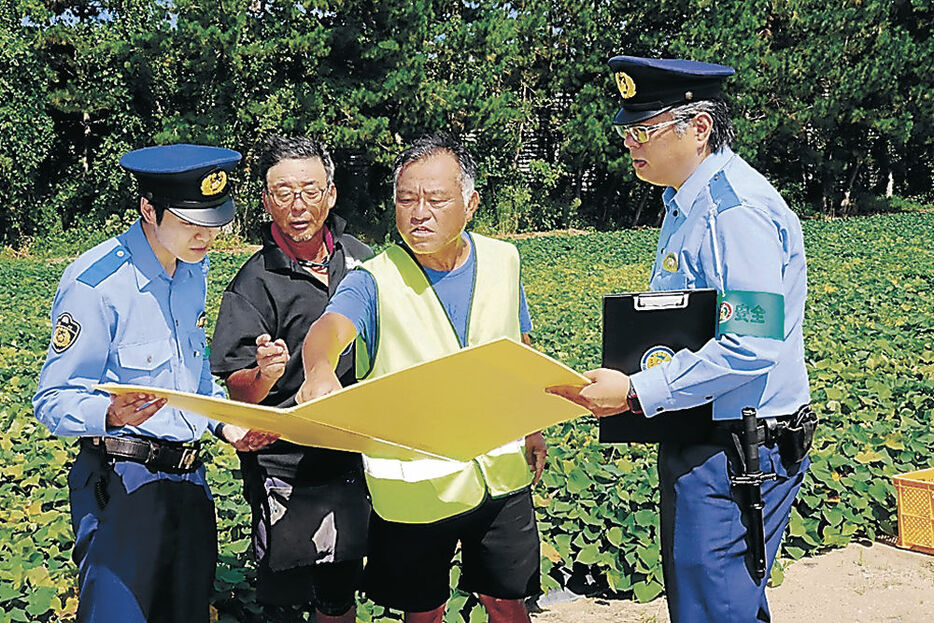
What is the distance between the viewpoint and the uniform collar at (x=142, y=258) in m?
2.61

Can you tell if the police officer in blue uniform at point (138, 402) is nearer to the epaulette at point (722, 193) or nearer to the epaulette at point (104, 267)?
the epaulette at point (104, 267)

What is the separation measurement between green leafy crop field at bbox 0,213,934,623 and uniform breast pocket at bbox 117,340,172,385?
1.32m

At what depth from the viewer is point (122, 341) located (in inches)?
101

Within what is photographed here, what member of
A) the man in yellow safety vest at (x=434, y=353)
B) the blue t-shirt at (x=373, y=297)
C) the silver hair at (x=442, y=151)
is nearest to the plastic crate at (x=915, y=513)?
the man in yellow safety vest at (x=434, y=353)

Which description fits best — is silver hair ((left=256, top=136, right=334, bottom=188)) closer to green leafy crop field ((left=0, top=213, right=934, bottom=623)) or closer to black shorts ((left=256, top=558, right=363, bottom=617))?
black shorts ((left=256, top=558, right=363, bottom=617))

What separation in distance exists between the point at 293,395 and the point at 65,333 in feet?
2.88

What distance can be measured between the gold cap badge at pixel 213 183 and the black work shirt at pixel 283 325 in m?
0.52

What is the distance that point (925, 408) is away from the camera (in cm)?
593

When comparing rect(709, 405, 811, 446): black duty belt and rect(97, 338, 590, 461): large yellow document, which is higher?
rect(97, 338, 590, 461): large yellow document

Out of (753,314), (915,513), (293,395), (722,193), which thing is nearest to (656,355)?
(753,314)

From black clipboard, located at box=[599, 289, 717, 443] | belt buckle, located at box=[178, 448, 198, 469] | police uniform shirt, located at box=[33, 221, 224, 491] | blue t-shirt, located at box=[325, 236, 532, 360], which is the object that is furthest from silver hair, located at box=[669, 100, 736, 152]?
belt buckle, located at box=[178, 448, 198, 469]

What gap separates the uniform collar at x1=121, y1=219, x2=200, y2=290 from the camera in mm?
2607

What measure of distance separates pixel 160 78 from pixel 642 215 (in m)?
16.0

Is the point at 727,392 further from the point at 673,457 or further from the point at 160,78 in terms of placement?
the point at 160,78
